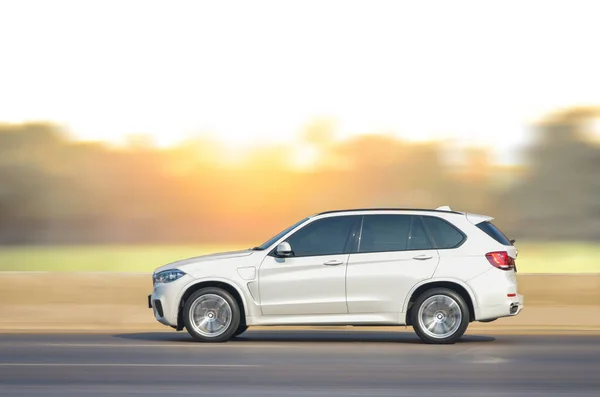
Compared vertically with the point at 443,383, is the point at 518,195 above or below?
above

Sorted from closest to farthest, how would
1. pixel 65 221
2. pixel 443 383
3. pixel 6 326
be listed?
1. pixel 443 383
2. pixel 6 326
3. pixel 65 221

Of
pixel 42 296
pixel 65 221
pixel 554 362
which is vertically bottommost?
pixel 554 362

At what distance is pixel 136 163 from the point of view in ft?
82.6

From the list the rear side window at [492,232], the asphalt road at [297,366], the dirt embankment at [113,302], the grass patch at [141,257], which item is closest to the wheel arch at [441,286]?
the asphalt road at [297,366]

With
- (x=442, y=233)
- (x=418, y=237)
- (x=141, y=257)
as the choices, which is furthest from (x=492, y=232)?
(x=141, y=257)

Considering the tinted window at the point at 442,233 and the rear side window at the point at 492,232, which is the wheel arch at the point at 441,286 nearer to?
the tinted window at the point at 442,233

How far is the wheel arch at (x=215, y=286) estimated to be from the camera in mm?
15828

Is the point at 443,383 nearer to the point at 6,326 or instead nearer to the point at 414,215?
the point at 414,215

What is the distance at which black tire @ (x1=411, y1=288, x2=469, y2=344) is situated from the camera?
15.6 m

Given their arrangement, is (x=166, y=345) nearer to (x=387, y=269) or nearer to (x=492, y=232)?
(x=387, y=269)

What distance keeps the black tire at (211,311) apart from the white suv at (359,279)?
1 cm

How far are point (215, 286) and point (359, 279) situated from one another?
1.90m

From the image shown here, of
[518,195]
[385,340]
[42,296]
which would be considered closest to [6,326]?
[42,296]

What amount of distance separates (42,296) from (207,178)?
522 centimetres
